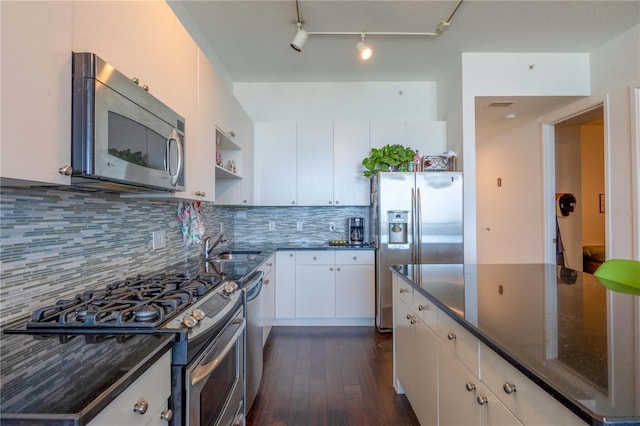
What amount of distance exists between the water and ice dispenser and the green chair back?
1482 millimetres

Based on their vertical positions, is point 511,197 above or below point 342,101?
below

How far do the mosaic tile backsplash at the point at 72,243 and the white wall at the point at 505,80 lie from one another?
104 inches

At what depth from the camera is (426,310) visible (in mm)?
1426

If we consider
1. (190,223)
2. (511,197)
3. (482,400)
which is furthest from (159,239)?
(511,197)

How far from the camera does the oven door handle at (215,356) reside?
0.97 meters

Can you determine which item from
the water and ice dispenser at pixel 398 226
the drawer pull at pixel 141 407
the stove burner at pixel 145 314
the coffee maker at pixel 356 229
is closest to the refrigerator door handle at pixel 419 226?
the water and ice dispenser at pixel 398 226

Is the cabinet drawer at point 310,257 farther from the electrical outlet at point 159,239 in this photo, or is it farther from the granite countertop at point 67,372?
the granite countertop at point 67,372

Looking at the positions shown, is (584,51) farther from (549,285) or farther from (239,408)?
(239,408)

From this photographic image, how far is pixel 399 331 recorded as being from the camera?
1894mm

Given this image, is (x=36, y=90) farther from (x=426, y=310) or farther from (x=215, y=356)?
(x=426, y=310)

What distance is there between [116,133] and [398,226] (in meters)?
2.55

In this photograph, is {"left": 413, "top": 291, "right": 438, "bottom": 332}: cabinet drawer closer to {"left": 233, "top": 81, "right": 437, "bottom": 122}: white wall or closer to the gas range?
the gas range

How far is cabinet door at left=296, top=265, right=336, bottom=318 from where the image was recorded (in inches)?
125

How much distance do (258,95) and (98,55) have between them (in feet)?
9.18
